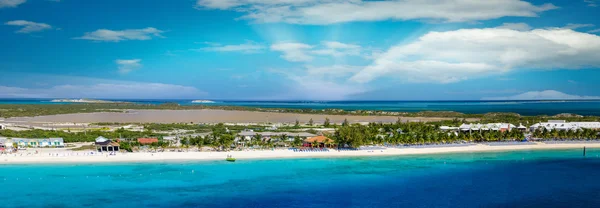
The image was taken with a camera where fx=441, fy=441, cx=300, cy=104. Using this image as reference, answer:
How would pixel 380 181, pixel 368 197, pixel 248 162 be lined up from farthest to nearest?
pixel 248 162 < pixel 380 181 < pixel 368 197

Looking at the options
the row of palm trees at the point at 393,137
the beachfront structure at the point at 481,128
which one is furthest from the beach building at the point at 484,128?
the row of palm trees at the point at 393,137

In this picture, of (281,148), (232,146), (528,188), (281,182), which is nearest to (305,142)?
(281,148)

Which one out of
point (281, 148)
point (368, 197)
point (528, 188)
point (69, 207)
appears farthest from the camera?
point (281, 148)

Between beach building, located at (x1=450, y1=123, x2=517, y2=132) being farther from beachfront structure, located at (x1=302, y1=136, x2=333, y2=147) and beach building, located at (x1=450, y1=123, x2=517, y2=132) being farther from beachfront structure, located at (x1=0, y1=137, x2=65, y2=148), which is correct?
beachfront structure, located at (x1=0, y1=137, x2=65, y2=148)

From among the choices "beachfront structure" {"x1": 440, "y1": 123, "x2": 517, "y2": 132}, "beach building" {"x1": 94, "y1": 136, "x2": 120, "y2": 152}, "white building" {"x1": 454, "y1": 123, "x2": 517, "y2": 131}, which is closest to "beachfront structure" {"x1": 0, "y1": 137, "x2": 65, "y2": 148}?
"beach building" {"x1": 94, "y1": 136, "x2": 120, "y2": 152}

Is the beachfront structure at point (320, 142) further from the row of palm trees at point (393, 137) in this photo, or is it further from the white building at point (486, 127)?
the white building at point (486, 127)

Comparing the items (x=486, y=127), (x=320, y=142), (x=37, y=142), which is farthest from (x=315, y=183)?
(x=486, y=127)

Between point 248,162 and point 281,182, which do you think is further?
point 248,162

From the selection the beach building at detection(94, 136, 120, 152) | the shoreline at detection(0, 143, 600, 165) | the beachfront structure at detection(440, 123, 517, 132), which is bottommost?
the shoreline at detection(0, 143, 600, 165)

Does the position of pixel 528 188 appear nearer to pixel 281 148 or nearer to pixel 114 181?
pixel 281 148
